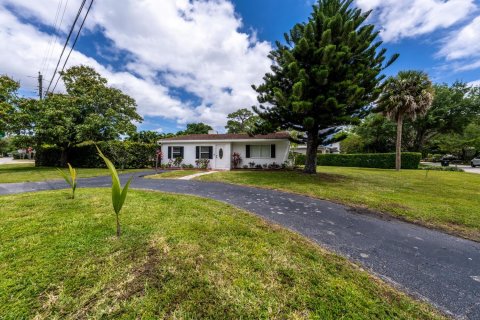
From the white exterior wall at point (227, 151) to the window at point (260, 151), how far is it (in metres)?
0.27

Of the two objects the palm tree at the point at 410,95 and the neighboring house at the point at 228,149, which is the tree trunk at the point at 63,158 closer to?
the neighboring house at the point at 228,149

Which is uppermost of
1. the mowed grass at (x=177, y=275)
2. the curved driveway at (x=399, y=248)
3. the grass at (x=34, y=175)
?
the grass at (x=34, y=175)

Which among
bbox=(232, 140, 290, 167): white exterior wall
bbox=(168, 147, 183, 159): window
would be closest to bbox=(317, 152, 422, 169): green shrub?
bbox=(232, 140, 290, 167): white exterior wall

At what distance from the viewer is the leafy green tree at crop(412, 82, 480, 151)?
2191cm

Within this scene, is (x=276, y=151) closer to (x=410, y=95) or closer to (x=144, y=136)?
(x=410, y=95)

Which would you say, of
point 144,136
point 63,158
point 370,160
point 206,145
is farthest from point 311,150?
point 63,158

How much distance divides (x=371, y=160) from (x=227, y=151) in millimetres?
15843

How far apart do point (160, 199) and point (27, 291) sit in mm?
3613

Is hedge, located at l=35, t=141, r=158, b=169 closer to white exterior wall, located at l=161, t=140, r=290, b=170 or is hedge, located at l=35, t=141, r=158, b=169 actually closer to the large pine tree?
white exterior wall, located at l=161, t=140, r=290, b=170

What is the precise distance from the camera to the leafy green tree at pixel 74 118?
1427 centimetres

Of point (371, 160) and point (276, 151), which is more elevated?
point (276, 151)

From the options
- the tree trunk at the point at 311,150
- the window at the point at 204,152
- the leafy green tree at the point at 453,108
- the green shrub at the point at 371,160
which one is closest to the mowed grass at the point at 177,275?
the tree trunk at the point at 311,150

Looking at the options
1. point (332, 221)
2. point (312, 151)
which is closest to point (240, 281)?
point (332, 221)

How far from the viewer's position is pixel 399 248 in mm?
3240
